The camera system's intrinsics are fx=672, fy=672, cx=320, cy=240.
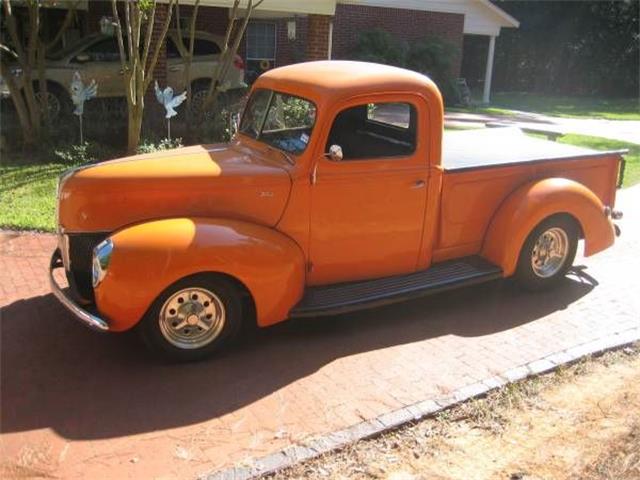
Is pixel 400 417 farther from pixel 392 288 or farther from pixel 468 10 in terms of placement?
pixel 468 10

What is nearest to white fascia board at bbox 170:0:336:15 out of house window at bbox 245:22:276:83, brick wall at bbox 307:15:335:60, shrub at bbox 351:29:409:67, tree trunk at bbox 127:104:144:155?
brick wall at bbox 307:15:335:60

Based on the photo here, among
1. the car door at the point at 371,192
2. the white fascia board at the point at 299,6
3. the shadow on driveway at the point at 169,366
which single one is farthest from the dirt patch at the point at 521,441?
the white fascia board at the point at 299,6

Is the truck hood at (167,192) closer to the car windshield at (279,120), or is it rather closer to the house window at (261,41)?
the car windshield at (279,120)

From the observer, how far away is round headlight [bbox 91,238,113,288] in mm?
3957

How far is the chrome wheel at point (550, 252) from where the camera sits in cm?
553

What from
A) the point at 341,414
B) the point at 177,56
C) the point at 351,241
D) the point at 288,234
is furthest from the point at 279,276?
the point at 177,56

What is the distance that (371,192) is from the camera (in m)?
4.73

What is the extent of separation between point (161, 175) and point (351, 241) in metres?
1.39

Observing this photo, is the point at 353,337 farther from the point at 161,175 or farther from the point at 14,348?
the point at 14,348

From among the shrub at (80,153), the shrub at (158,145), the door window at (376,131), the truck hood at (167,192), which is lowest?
the shrub at (80,153)

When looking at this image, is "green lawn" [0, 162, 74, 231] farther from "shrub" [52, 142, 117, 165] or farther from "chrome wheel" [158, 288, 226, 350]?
"chrome wheel" [158, 288, 226, 350]

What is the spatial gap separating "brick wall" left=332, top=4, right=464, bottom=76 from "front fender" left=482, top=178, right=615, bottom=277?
1705 centimetres

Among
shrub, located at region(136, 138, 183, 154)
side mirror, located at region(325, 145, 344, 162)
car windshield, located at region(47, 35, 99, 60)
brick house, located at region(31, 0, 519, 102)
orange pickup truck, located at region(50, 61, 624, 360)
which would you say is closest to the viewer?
orange pickup truck, located at region(50, 61, 624, 360)

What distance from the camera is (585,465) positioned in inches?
134
